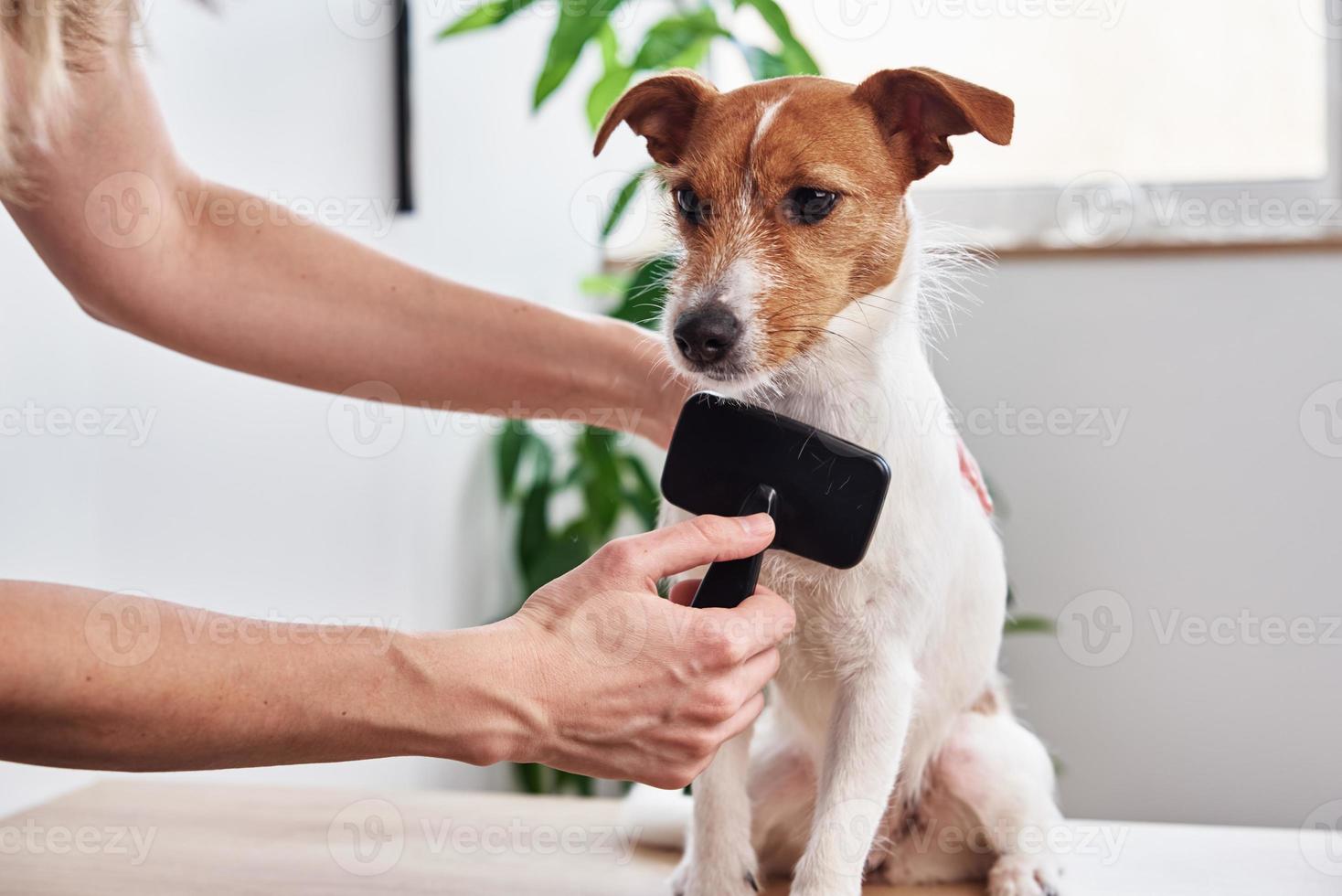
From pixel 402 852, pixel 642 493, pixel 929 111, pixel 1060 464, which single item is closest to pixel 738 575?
pixel 929 111

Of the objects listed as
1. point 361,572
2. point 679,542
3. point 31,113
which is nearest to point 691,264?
point 679,542

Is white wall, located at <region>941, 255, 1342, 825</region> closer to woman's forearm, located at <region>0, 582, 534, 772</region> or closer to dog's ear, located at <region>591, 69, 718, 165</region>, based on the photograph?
dog's ear, located at <region>591, 69, 718, 165</region>

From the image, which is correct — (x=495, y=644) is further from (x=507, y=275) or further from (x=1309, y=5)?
(x=1309, y=5)

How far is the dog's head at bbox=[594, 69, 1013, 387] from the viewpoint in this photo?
808mm

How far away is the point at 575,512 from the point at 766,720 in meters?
1.40

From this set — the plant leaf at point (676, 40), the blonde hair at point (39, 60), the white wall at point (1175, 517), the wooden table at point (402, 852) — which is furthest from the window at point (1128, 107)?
the blonde hair at point (39, 60)

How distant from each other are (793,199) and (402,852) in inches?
27.9

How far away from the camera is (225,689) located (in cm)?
64

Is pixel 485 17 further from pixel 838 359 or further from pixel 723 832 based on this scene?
pixel 723 832

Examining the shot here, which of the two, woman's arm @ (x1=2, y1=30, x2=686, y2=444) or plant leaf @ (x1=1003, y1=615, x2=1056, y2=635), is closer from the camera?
woman's arm @ (x1=2, y1=30, x2=686, y2=444)

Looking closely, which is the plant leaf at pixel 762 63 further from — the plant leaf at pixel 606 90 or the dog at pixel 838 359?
the dog at pixel 838 359

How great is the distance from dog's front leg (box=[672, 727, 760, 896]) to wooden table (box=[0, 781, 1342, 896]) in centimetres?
11

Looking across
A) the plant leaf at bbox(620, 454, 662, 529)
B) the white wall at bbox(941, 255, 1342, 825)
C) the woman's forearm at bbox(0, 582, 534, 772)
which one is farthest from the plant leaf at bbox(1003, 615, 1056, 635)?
the woman's forearm at bbox(0, 582, 534, 772)

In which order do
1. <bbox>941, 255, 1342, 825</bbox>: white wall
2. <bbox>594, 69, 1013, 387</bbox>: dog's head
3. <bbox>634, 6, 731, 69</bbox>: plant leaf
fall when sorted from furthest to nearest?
<bbox>941, 255, 1342, 825</bbox>: white wall, <bbox>634, 6, 731, 69</bbox>: plant leaf, <bbox>594, 69, 1013, 387</bbox>: dog's head
